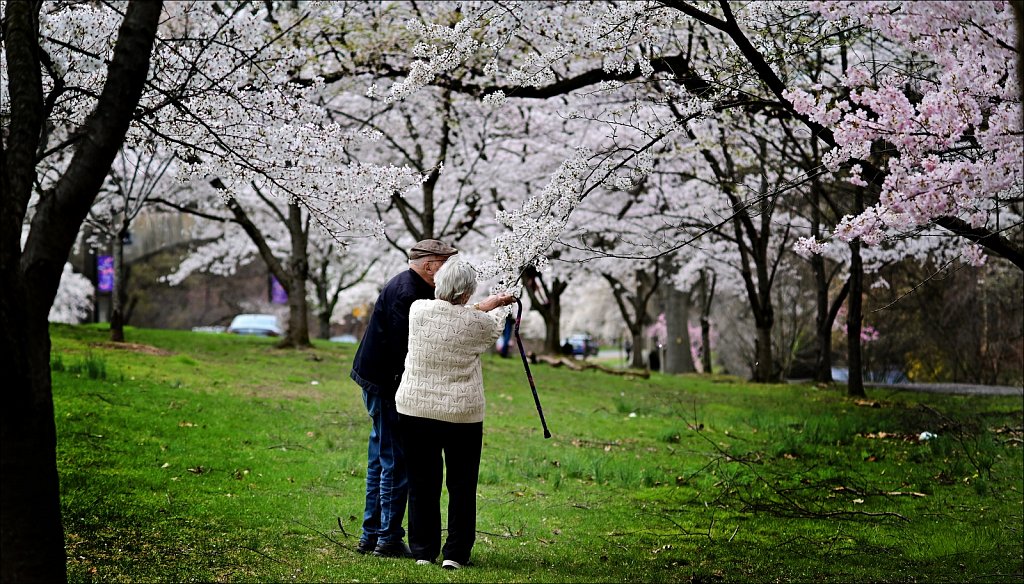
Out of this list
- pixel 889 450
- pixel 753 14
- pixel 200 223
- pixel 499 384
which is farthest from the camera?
pixel 200 223

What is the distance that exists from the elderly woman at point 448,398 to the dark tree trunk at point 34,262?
2.15m

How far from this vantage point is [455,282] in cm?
506

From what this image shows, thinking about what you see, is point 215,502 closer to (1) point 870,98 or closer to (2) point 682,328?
(1) point 870,98

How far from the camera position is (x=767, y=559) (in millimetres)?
5672

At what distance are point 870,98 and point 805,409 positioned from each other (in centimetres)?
925

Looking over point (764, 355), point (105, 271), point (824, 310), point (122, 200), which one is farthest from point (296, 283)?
point (105, 271)

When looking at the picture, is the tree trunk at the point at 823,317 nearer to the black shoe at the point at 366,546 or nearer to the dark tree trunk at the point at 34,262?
the black shoe at the point at 366,546

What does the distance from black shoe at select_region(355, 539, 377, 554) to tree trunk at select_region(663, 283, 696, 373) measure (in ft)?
68.7

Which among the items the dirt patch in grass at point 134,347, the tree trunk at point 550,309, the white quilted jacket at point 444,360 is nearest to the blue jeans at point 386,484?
the white quilted jacket at point 444,360

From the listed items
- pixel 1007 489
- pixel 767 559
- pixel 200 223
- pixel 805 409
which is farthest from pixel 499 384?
pixel 200 223

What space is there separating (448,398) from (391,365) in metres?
0.57

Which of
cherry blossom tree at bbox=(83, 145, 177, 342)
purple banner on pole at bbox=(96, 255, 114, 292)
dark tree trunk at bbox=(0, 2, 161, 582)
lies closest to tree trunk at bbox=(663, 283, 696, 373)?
cherry blossom tree at bbox=(83, 145, 177, 342)

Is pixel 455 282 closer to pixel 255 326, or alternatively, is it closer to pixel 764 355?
pixel 764 355

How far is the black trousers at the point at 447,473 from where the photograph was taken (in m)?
5.16
